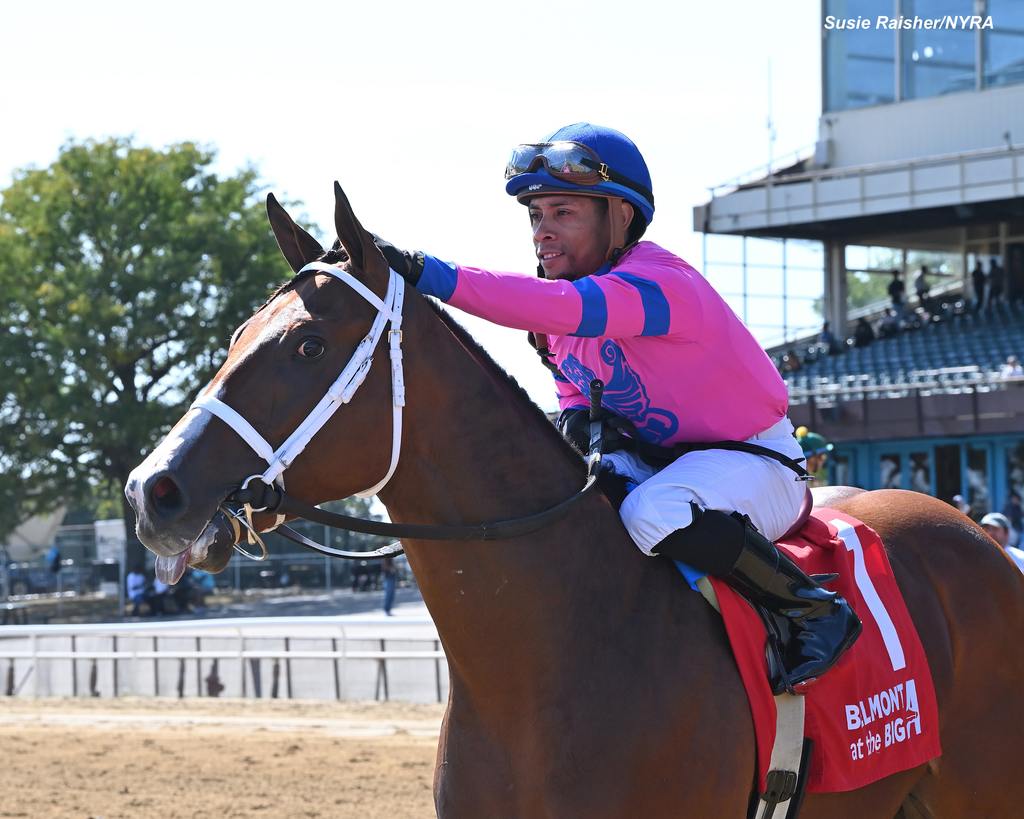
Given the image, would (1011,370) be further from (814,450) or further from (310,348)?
(310,348)

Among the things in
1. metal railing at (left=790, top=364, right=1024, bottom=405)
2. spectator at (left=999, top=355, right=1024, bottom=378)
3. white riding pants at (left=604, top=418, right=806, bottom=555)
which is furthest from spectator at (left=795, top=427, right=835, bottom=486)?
spectator at (left=999, top=355, right=1024, bottom=378)

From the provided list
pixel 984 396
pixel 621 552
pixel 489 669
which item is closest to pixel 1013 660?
pixel 621 552

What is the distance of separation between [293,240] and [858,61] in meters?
28.2

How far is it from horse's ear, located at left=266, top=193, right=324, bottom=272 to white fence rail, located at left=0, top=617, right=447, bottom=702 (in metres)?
9.14

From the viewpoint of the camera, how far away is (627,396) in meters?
3.60

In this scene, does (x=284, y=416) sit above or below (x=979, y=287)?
below

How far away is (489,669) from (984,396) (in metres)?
20.7

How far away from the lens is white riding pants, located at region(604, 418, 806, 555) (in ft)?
10.8

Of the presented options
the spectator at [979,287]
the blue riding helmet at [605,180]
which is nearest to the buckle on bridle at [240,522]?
the blue riding helmet at [605,180]

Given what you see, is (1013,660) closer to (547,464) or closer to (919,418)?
(547,464)

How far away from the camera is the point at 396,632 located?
17828 millimetres

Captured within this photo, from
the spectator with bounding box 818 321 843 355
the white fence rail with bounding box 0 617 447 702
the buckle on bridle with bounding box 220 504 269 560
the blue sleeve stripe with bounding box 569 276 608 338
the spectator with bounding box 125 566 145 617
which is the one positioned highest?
the blue sleeve stripe with bounding box 569 276 608 338

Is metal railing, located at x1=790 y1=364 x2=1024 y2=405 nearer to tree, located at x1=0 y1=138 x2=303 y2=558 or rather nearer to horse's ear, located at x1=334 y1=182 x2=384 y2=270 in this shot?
tree, located at x1=0 y1=138 x2=303 y2=558

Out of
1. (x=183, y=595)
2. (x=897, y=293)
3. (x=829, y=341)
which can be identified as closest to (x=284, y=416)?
(x=183, y=595)
